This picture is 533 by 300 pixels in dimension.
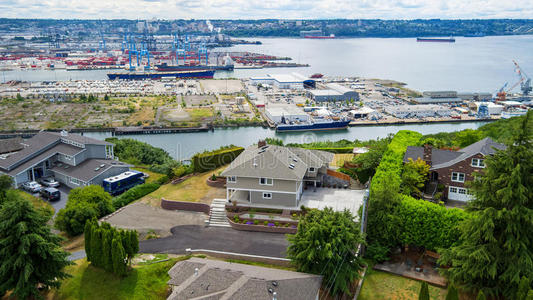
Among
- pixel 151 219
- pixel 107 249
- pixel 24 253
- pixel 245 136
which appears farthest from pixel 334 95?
pixel 24 253

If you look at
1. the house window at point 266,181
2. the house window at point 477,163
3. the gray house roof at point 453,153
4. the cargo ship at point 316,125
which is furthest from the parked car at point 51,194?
the cargo ship at point 316,125

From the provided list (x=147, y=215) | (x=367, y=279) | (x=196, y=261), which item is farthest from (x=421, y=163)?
(x=147, y=215)

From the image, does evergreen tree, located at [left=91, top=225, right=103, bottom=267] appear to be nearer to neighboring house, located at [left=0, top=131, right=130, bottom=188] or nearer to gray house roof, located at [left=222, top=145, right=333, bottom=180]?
gray house roof, located at [left=222, top=145, right=333, bottom=180]

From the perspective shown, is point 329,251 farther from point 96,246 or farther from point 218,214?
point 218,214

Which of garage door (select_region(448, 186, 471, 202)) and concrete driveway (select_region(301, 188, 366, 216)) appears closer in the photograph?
garage door (select_region(448, 186, 471, 202))

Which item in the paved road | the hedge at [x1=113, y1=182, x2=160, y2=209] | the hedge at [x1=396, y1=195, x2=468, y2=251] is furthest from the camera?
the hedge at [x1=113, y1=182, x2=160, y2=209]

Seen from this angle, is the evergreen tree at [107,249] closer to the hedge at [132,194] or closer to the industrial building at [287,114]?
the hedge at [132,194]

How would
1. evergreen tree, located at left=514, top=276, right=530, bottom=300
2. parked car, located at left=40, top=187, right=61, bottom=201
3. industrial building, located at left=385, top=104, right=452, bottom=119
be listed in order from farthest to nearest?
industrial building, located at left=385, top=104, right=452, bottom=119 → parked car, located at left=40, top=187, right=61, bottom=201 → evergreen tree, located at left=514, top=276, right=530, bottom=300

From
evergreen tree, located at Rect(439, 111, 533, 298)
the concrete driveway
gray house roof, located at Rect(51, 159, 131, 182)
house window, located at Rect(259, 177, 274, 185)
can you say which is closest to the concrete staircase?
house window, located at Rect(259, 177, 274, 185)
